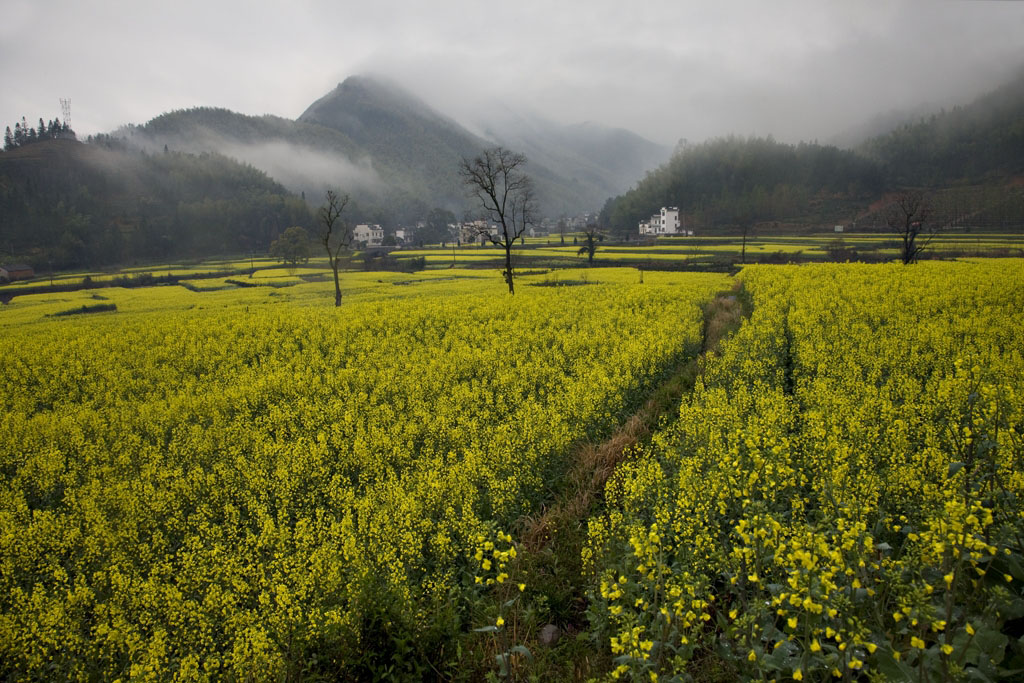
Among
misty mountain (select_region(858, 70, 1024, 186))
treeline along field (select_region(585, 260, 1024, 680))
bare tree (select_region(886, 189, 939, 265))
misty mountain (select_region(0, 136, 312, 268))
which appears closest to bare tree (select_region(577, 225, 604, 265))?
bare tree (select_region(886, 189, 939, 265))

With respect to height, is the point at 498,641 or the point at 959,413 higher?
the point at 959,413

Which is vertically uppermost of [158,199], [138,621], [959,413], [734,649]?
[158,199]

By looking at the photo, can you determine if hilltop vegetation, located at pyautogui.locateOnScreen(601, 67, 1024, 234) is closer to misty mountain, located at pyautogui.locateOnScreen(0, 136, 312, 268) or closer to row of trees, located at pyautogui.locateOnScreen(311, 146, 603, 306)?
row of trees, located at pyautogui.locateOnScreen(311, 146, 603, 306)

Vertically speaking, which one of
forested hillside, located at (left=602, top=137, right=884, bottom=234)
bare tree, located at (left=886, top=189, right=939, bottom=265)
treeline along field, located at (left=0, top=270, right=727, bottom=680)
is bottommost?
treeline along field, located at (left=0, top=270, right=727, bottom=680)

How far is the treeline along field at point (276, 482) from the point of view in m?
5.21

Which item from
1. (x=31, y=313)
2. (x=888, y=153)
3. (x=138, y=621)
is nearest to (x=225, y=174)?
(x=31, y=313)

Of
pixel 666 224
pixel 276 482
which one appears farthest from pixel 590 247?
pixel 666 224

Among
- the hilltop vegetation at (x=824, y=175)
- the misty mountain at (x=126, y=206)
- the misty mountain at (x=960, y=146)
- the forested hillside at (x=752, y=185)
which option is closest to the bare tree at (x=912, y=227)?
the hilltop vegetation at (x=824, y=175)

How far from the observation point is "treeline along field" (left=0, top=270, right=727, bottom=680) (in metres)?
5.21

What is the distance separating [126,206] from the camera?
86500 millimetres

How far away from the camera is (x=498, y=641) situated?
509 centimetres

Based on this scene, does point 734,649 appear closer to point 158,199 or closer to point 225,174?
point 158,199

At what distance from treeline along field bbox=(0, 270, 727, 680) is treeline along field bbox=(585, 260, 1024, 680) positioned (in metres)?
2.10

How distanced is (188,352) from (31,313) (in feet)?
67.3
